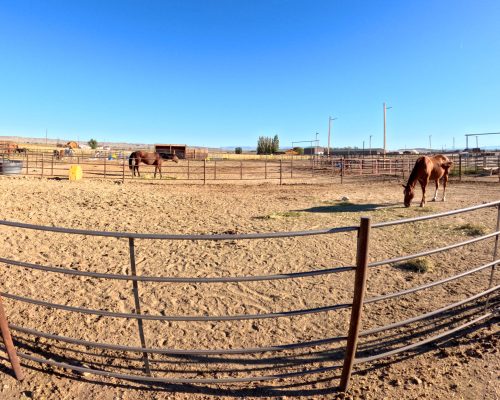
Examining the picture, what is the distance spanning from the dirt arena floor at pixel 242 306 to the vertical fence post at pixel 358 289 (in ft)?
0.93

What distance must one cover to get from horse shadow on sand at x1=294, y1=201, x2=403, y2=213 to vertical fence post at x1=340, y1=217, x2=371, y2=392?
692 cm

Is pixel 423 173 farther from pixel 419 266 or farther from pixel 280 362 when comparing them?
pixel 280 362

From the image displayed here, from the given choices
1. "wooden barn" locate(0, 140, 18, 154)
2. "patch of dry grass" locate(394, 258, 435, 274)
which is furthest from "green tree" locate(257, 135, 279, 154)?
"patch of dry grass" locate(394, 258, 435, 274)

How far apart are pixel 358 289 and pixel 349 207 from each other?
8013mm

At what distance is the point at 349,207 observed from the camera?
31.7 feet

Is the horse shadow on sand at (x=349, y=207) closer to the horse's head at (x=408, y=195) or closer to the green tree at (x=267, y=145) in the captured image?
the horse's head at (x=408, y=195)

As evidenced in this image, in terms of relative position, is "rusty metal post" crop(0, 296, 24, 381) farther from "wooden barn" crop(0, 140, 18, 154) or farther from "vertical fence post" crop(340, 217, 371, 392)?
"wooden barn" crop(0, 140, 18, 154)

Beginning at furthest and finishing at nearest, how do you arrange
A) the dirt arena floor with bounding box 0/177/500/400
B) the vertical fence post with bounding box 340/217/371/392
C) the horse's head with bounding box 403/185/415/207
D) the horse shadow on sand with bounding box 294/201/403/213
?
the horse's head with bounding box 403/185/415/207
the horse shadow on sand with bounding box 294/201/403/213
the dirt arena floor with bounding box 0/177/500/400
the vertical fence post with bounding box 340/217/371/392

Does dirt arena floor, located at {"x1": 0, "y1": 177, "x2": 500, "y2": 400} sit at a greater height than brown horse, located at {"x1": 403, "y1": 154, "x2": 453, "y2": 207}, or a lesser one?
lesser

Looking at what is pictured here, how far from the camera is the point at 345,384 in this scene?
2.29 meters

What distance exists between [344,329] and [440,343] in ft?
2.86

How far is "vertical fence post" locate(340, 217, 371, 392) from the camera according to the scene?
191 cm

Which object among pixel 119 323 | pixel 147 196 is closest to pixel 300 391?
pixel 119 323

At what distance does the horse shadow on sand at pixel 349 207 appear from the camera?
9148mm
